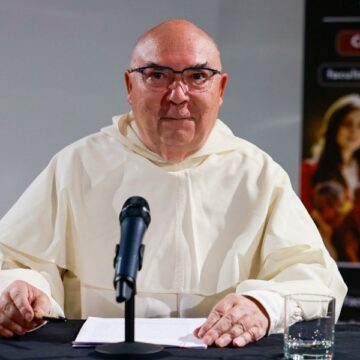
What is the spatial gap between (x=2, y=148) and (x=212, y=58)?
2.60 m

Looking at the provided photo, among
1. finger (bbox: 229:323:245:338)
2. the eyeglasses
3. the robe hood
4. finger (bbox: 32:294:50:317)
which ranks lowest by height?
finger (bbox: 229:323:245:338)

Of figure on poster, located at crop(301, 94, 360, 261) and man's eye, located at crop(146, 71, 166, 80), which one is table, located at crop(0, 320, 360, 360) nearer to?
man's eye, located at crop(146, 71, 166, 80)

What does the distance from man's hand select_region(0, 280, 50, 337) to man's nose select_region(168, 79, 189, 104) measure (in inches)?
32.3

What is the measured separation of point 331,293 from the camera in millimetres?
3047

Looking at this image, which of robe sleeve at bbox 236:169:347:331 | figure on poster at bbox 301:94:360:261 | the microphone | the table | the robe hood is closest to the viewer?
the microphone

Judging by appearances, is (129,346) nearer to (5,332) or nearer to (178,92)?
(5,332)

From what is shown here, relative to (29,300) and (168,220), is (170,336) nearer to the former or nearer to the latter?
(29,300)

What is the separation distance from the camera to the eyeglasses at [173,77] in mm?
3184

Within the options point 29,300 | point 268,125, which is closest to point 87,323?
point 29,300

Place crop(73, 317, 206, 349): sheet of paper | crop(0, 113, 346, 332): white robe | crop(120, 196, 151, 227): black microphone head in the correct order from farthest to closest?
crop(0, 113, 346, 332): white robe
crop(73, 317, 206, 349): sheet of paper
crop(120, 196, 151, 227): black microphone head

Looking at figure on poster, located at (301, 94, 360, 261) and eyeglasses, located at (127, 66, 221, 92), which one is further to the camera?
figure on poster, located at (301, 94, 360, 261)

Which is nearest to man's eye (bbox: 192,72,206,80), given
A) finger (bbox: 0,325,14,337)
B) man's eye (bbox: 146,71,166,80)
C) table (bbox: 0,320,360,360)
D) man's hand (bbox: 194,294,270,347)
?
man's eye (bbox: 146,71,166,80)

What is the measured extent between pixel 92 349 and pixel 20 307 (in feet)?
1.05

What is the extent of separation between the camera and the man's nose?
3.15 metres
